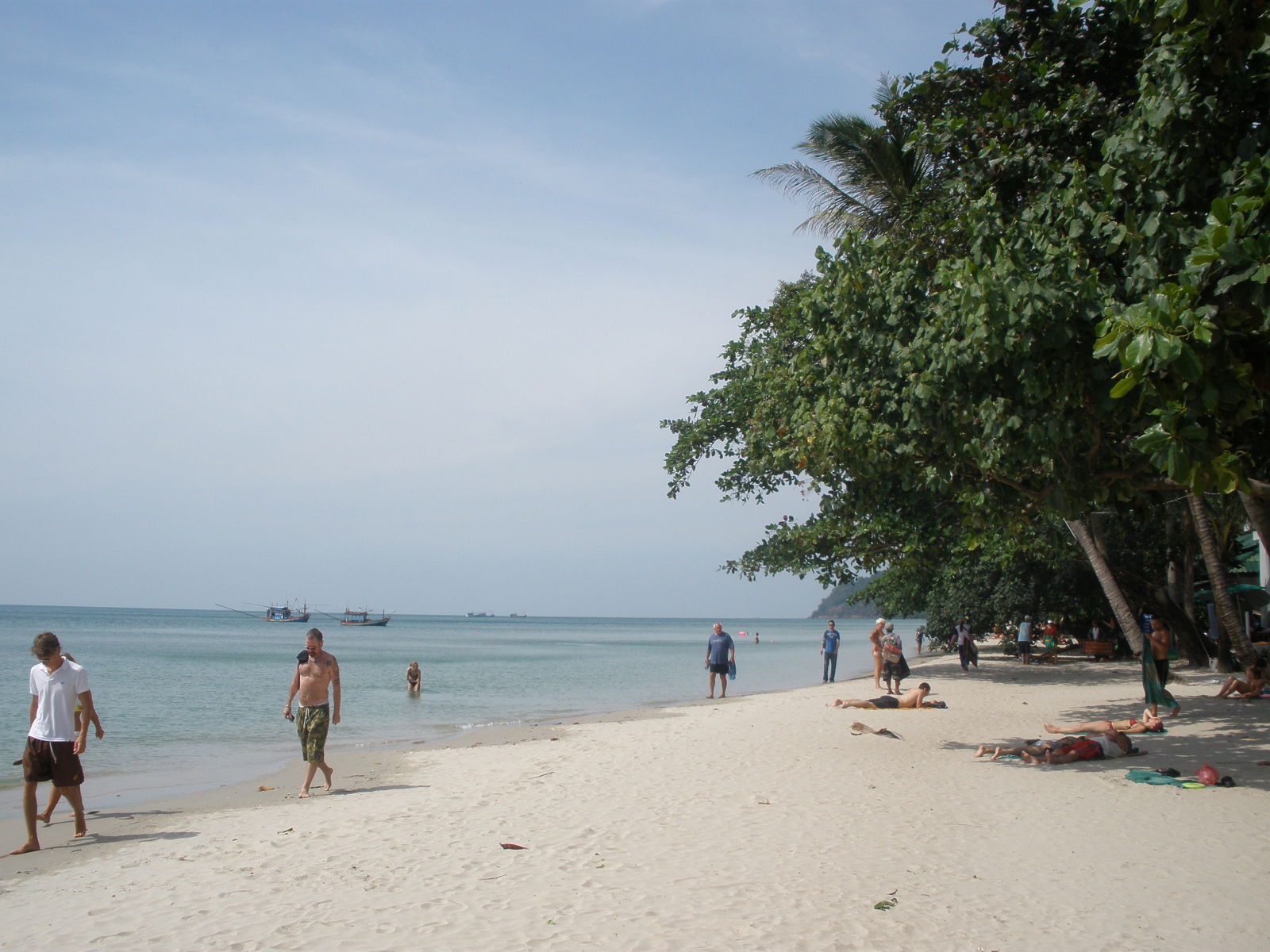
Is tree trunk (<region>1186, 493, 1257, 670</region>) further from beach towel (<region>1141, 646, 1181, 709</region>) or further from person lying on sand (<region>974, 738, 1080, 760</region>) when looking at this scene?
person lying on sand (<region>974, 738, 1080, 760</region>)

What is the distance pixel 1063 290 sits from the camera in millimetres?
6777

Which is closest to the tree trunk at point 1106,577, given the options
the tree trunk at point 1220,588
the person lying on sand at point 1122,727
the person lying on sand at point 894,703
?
the tree trunk at point 1220,588

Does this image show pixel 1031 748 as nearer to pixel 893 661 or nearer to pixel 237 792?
pixel 893 661

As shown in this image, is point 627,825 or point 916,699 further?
point 916,699

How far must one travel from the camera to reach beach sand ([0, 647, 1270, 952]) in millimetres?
4934

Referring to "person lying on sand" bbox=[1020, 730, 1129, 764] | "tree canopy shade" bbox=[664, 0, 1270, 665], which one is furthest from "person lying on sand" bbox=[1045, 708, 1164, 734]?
"tree canopy shade" bbox=[664, 0, 1270, 665]

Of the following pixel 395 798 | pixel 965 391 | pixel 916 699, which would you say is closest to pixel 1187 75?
pixel 965 391

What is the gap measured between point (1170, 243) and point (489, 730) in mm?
13442

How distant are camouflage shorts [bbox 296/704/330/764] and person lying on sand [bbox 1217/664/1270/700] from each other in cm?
1404

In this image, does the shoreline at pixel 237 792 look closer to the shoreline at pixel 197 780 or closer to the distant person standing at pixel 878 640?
the shoreline at pixel 197 780

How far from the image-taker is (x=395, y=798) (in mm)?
8969

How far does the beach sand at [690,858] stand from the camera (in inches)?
194

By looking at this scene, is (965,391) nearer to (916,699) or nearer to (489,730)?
(916,699)

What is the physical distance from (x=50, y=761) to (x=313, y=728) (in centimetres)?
226
